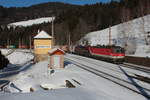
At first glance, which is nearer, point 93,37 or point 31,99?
point 31,99

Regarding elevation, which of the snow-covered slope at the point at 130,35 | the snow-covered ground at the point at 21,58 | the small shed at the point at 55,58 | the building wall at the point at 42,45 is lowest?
the snow-covered ground at the point at 21,58

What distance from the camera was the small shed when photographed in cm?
2689

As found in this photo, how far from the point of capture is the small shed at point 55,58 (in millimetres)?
26891

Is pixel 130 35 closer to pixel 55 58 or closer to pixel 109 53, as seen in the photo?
pixel 109 53

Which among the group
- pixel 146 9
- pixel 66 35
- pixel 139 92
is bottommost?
pixel 139 92

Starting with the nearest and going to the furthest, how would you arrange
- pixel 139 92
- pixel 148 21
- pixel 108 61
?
pixel 139 92
pixel 108 61
pixel 148 21

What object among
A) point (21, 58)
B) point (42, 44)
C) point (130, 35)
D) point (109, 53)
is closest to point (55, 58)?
point (109, 53)

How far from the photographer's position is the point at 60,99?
12.0m

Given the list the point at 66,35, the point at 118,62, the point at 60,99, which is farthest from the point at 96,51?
the point at 66,35

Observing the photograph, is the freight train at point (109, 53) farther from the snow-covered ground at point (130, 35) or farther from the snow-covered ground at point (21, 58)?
the snow-covered ground at point (21, 58)

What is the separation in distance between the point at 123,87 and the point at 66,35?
82854 millimetres

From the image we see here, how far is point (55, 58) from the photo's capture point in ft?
89.2

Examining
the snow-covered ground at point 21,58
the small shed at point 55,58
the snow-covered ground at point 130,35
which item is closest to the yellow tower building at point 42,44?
the small shed at point 55,58

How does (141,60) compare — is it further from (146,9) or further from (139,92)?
(146,9)
